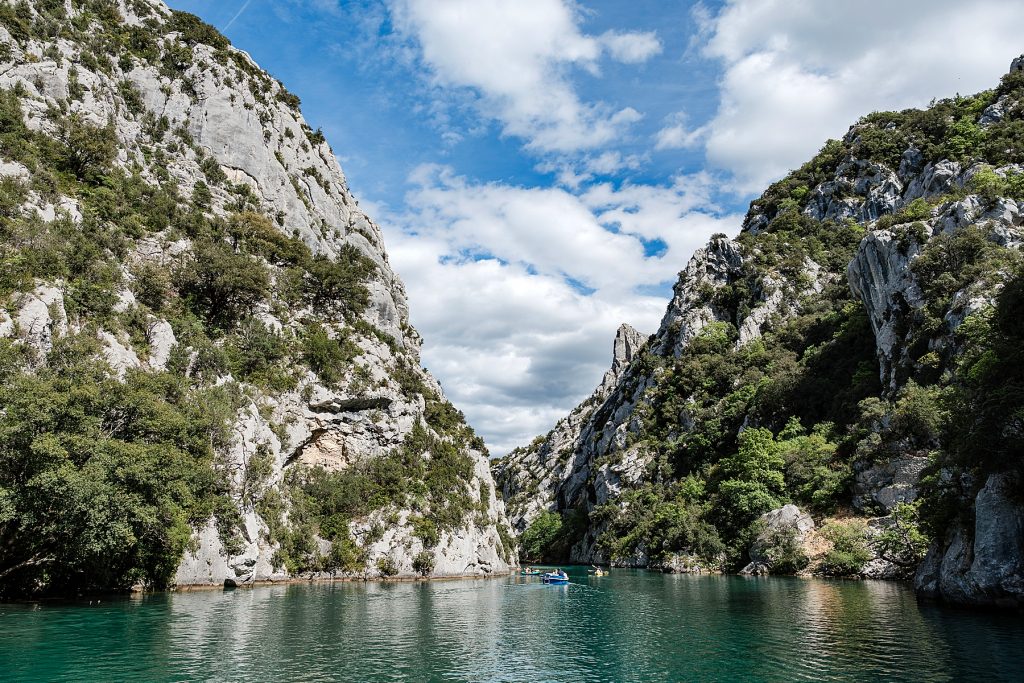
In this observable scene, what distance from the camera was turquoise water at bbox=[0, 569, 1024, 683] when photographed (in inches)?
953

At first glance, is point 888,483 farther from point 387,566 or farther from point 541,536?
point 541,536

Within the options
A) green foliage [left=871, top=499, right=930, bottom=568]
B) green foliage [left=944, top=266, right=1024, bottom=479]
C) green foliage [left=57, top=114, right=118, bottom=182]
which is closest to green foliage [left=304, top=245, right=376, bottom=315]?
green foliage [left=57, top=114, right=118, bottom=182]

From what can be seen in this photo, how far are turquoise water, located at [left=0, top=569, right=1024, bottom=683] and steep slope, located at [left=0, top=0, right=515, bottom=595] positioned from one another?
7143 millimetres

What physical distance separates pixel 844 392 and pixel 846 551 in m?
31.3

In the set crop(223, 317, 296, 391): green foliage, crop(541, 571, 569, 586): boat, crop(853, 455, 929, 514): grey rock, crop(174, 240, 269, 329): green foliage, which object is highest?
crop(174, 240, 269, 329): green foliage

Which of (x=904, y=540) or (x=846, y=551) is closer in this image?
(x=904, y=540)

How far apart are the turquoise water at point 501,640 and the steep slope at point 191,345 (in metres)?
7.14

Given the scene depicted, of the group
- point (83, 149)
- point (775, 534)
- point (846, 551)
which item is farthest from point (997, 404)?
point (83, 149)

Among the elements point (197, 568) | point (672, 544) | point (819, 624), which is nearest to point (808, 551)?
point (672, 544)

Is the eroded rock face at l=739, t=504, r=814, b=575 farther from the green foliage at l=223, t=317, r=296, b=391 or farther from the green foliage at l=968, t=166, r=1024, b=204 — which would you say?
the green foliage at l=223, t=317, r=296, b=391

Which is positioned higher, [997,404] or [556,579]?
[997,404]

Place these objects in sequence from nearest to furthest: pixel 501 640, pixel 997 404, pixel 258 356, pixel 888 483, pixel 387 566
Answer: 1. pixel 501 640
2. pixel 997 404
3. pixel 387 566
4. pixel 258 356
5. pixel 888 483

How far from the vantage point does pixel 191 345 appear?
66.2 metres

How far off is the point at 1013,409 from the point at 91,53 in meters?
106
